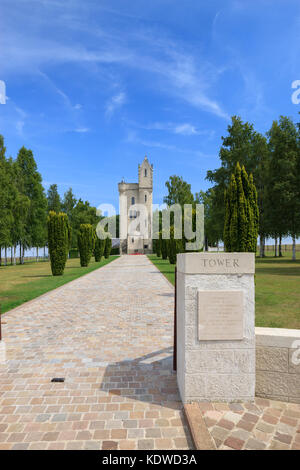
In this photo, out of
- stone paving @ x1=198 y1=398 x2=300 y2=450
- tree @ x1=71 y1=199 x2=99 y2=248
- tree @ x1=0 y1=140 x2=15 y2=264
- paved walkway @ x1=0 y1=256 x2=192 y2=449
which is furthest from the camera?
tree @ x1=71 y1=199 x2=99 y2=248

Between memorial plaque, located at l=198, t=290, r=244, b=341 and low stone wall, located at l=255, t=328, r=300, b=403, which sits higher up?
memorial plaque, located at l=198, t=290, r=244, b=341

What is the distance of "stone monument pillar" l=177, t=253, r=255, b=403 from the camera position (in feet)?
11.9

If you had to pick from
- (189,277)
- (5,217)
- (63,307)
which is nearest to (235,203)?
(63,307)

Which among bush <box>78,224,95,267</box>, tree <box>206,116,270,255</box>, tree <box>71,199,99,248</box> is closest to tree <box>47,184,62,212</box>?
tree <box>71,199,99,248</box>

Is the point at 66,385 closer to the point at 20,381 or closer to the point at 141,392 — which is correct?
the point at 20,381

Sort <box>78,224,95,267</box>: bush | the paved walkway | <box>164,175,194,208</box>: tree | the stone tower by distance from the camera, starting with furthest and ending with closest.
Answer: the stone tower
<box>164,175,194,208</box>: tree
<box>78,224,95,267</box>: bush
the paved walkway

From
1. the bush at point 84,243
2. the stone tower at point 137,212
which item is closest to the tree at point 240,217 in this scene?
the bush at point 84,243

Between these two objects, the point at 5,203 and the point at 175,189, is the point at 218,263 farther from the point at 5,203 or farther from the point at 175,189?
Answer: the point at 175,189

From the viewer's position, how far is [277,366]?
12.3 feet

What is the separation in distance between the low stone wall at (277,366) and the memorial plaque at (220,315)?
16.6 inches

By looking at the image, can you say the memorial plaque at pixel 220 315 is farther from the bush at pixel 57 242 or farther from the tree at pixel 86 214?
the tree at pixel 86 214

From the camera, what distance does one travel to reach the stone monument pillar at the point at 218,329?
3.63m

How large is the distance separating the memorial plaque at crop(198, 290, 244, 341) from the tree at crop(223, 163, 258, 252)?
1312cm

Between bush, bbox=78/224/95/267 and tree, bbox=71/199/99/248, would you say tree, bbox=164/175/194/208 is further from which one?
bush, bbox=78/224/95/267
